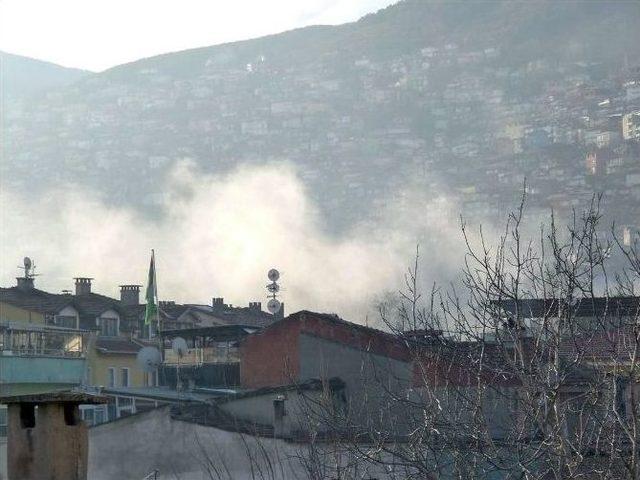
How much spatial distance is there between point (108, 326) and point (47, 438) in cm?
5625

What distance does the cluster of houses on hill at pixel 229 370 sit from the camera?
2674 centimetres

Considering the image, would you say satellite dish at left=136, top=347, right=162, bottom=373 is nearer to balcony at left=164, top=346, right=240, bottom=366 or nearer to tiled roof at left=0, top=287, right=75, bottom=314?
balcony at left=164, top=346, right=240, bottom=366

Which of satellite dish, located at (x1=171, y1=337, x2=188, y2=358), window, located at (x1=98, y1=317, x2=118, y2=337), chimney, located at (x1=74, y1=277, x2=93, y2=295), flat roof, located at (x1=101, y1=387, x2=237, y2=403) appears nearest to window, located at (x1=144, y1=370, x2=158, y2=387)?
window, located at (x1=98, y1=317, x2=118, y2=337)

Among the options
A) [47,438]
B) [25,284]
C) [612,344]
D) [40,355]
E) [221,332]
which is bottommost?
[47,438]

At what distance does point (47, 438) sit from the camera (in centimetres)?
1542

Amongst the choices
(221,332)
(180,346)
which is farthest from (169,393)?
(221,332)

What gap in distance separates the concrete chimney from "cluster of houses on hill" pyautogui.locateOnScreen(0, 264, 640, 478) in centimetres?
471

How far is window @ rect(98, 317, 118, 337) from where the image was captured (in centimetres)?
7031

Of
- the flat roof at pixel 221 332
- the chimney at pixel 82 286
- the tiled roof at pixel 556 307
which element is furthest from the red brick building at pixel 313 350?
the chimney at pixel 82 286

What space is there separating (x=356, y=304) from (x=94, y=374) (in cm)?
10343

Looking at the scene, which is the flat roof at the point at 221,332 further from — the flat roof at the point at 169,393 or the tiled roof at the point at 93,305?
the tiled roof at the point at 93,305

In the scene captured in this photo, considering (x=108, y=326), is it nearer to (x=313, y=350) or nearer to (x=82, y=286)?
(x=82, y=286)

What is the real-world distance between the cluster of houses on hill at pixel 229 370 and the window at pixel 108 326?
77 millimetres

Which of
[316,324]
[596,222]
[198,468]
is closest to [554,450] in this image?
[596,222]
